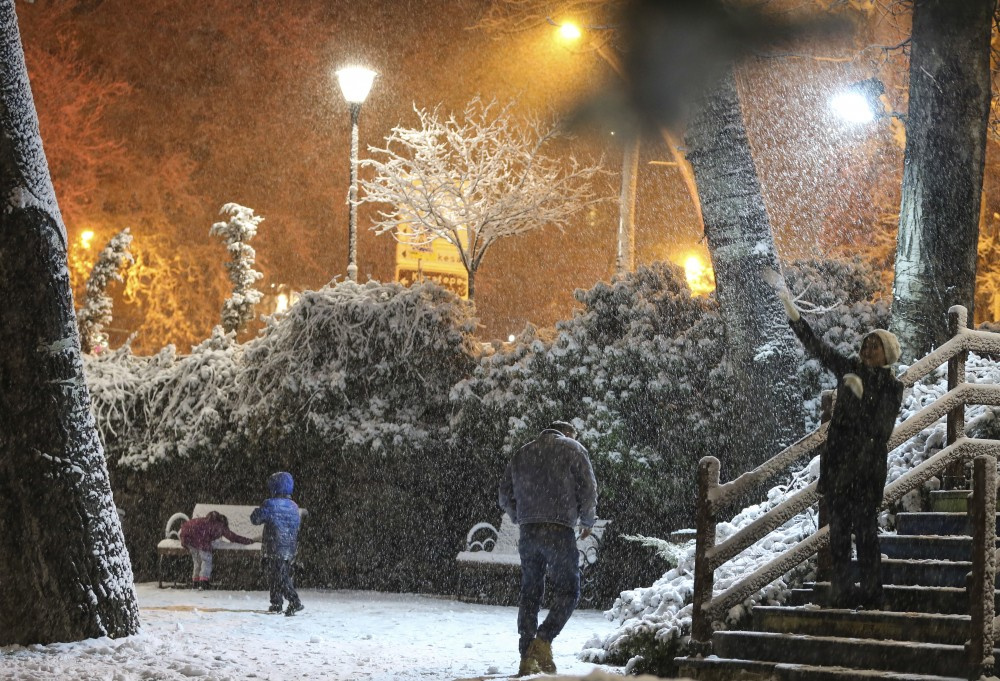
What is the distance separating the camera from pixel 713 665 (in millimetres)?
7777

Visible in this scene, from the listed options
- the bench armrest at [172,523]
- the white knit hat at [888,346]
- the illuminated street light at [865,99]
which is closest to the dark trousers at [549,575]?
the white knit hat at [888,346]

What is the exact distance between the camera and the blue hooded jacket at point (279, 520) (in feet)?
41.7

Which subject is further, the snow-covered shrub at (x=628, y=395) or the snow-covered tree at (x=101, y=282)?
the snow-covered tree at (x=101, y=282)

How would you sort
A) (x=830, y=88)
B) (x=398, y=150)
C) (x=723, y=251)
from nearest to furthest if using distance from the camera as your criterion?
(x=723, y=251) < (x=830, y=88) < (x=398, y=150)

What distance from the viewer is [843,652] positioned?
7203 millimetres

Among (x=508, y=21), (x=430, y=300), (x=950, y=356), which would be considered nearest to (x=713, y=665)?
(x=950, y=356)

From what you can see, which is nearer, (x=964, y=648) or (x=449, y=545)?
(x=964, y=648)

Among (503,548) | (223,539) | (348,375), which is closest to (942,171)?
(503,548)

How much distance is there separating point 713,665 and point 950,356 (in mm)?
2850

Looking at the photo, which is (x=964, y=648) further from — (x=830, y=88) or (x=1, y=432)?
(x=830, y=88)

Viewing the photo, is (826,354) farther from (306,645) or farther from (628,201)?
(628,201)

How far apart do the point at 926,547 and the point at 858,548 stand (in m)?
1.20

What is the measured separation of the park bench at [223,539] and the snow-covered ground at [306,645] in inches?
50.3

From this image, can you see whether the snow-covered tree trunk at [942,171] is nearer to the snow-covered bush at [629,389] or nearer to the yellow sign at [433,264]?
the snow-covered bush at [629,389]
